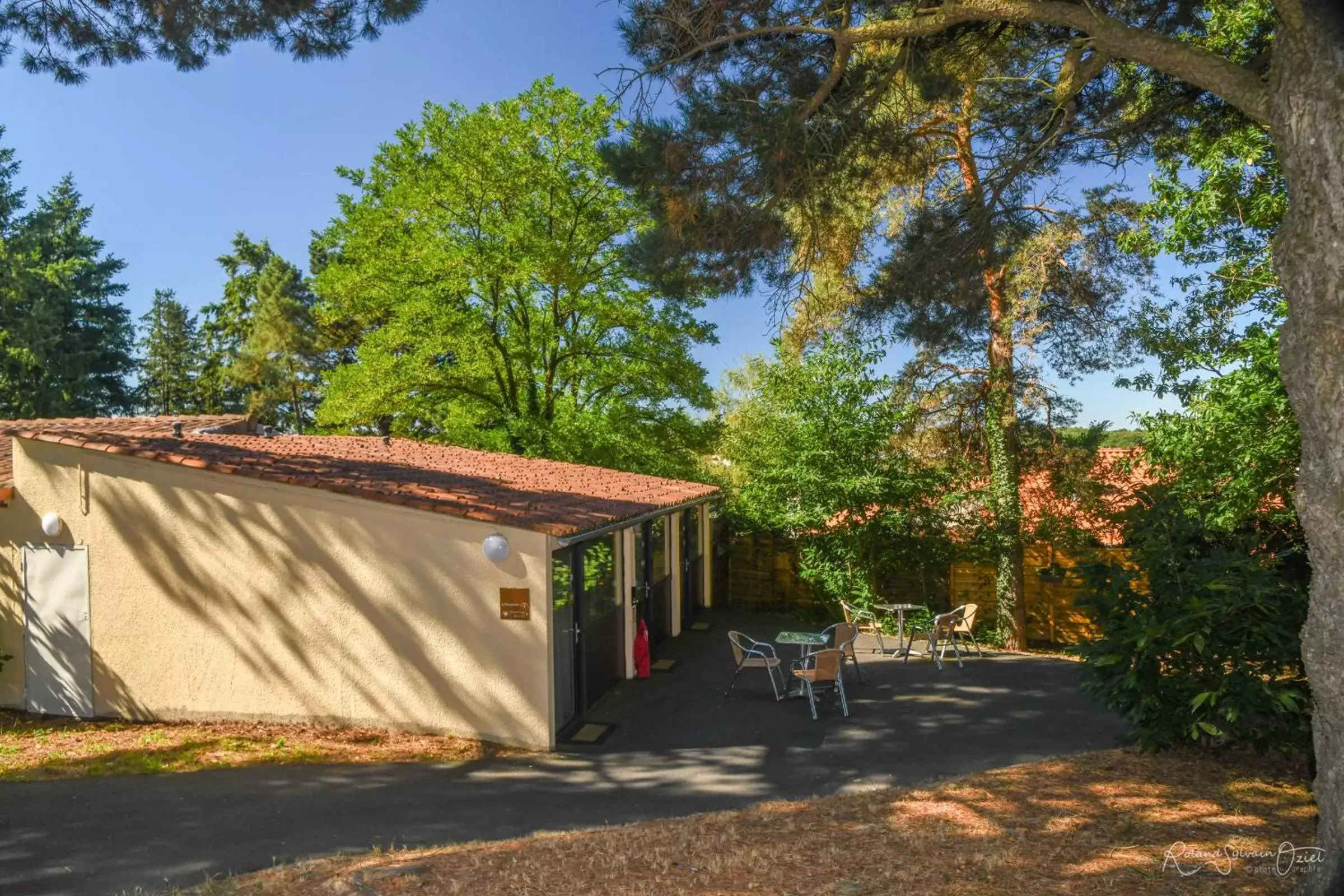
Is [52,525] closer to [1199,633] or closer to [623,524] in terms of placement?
[623,524]

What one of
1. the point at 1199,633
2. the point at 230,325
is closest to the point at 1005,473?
the point at 1199,633

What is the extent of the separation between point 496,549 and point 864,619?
366 inches

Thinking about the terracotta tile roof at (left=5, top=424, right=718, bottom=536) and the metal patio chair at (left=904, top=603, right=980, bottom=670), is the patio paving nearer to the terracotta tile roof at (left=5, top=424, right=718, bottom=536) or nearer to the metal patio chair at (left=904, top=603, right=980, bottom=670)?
the metal patio chair at (left=904, top=603, right=980, bottom=670)

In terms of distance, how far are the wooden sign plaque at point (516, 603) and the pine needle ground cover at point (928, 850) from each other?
2.79 meters

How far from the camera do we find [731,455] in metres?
19.0

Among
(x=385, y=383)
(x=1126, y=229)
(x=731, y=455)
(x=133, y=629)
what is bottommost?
(x=133, y=629)

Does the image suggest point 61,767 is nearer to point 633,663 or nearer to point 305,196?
point 633,663

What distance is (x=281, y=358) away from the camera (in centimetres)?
3325

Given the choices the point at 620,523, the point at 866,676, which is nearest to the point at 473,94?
the point at 620,523

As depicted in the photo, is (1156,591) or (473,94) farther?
(473,94)

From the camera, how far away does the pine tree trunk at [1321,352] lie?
4.06 meters

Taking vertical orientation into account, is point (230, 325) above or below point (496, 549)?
above

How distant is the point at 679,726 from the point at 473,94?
541 inches

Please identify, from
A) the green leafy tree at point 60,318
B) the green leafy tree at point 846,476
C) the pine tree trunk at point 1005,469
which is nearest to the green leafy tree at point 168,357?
the green leafy tree at point 60,318
